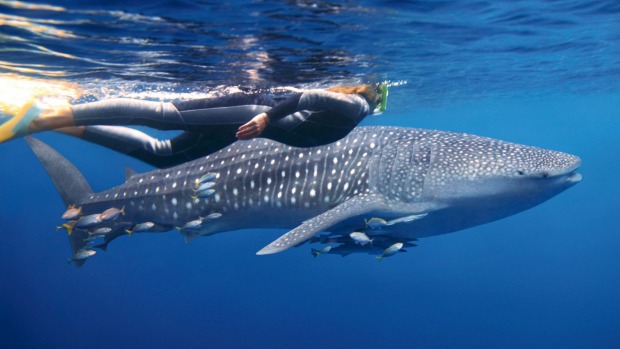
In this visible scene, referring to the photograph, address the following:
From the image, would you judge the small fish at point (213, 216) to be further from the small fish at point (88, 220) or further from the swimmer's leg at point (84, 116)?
the swimmer's leg at point (84, 116)

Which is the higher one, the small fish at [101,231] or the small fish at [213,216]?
the small fish at [213,216]

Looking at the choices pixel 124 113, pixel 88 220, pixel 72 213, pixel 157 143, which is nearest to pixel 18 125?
pixel 124 113

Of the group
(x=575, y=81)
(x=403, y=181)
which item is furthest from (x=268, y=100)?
(x=575, y=81)

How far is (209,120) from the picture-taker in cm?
643

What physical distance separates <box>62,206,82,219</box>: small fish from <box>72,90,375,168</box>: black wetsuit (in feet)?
6.79

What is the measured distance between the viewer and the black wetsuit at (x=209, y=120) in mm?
5672

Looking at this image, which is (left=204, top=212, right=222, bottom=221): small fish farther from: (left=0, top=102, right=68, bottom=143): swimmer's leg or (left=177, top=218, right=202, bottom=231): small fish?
(left=0, top=102, right=68, bottom=143): swimmer's leg

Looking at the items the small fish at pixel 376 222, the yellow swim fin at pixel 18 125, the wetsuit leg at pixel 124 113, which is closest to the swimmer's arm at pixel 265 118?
the wetsuit leg at pixel 124 113

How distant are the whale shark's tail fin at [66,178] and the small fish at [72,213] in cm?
25

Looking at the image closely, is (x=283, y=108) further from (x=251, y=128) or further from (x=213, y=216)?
(x=213, y=216)

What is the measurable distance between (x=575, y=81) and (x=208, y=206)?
2125cm

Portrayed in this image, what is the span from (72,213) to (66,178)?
2.31ft

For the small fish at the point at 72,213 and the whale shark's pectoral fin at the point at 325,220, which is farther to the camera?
the small fish at the point at 72,213

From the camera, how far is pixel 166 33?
8.26 m
